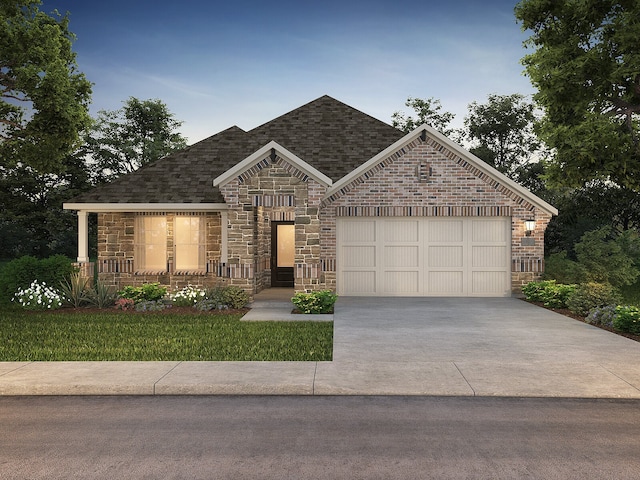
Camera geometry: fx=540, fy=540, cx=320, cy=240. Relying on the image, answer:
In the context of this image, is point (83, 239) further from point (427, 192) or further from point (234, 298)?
point (427, 192)

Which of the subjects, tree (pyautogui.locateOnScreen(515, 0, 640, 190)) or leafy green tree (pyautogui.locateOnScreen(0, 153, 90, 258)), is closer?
tree (pyautogui.locateOnScreen(515, 0, 640, 190))

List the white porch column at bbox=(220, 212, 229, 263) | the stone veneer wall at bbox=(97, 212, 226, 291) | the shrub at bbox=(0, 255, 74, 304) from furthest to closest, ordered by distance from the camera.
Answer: the stone veneer wall at bbox=(97, 212, 226, 291) < the white porch column at bbox=(220, 212, 229, 263) < the shrub at bbox=(0, 255, 74, 304)

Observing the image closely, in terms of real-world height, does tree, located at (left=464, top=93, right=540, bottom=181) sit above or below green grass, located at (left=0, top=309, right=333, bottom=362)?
above

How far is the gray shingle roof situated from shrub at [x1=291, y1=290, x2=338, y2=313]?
516 cm

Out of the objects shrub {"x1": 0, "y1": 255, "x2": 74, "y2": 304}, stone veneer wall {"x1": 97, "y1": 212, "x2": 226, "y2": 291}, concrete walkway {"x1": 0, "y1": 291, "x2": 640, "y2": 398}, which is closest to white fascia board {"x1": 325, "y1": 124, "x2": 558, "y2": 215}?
stone veneer wall {"x1": 97, "y1": 212, "x2": 226, "y2": 291}

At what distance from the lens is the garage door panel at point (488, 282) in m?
17.3

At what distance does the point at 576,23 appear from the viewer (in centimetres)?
1341

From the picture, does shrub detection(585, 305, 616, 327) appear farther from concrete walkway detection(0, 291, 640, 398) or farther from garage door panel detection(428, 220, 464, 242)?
garage door panel detection(428, 220, 464, 242)

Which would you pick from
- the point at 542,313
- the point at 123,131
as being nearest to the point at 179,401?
the point at 542,313

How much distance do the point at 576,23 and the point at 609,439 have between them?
11512mm

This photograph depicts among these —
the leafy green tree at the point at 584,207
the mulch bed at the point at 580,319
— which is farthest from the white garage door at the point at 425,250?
the leafy green tree at the point at 584,207

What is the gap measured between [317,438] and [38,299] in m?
11.7

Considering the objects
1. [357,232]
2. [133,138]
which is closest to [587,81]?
[357,232]

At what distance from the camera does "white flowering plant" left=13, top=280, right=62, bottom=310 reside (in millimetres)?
14211
